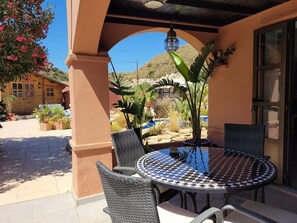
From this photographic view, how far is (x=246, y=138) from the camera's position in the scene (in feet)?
11.5

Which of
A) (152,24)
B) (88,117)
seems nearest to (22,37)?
(88,117)

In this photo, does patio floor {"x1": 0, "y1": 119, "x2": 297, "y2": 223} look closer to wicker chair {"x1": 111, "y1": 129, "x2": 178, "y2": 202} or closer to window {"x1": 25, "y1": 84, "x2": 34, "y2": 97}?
wicker chair {"x1": 111, "y1": 129, "x2": 178, "y2": 202}

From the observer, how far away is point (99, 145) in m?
4.00

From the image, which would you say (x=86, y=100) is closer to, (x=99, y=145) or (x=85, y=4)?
(x=99, y=145)

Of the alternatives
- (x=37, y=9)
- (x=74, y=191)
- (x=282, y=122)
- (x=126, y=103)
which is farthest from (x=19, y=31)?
(x=282, y=122)

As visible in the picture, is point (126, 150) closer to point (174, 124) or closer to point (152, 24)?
point (152, 24)

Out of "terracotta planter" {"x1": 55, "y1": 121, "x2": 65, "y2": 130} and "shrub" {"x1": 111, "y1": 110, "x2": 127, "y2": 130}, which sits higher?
"shrub" {"x1": 111, "y1": 110, "x2": 127, "y2": 130}

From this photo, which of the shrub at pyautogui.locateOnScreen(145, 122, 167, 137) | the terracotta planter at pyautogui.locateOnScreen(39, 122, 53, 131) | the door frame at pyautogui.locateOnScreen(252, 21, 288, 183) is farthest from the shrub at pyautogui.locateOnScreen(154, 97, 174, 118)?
the door frame at pyautogui.locateOnScreen(252, 21, 288, 183)

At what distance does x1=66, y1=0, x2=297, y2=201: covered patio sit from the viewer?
3.81 meters

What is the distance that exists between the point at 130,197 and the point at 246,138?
249 centimetres

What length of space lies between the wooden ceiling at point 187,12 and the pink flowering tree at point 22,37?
6.95 ft

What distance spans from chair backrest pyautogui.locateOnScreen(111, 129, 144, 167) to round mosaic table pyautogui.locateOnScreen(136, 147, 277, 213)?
0.40 m

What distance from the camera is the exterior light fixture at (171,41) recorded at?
4598 millimetres

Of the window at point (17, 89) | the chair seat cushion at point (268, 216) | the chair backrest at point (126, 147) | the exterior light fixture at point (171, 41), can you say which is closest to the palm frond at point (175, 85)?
the exterior light fixture at point (171, 41)
